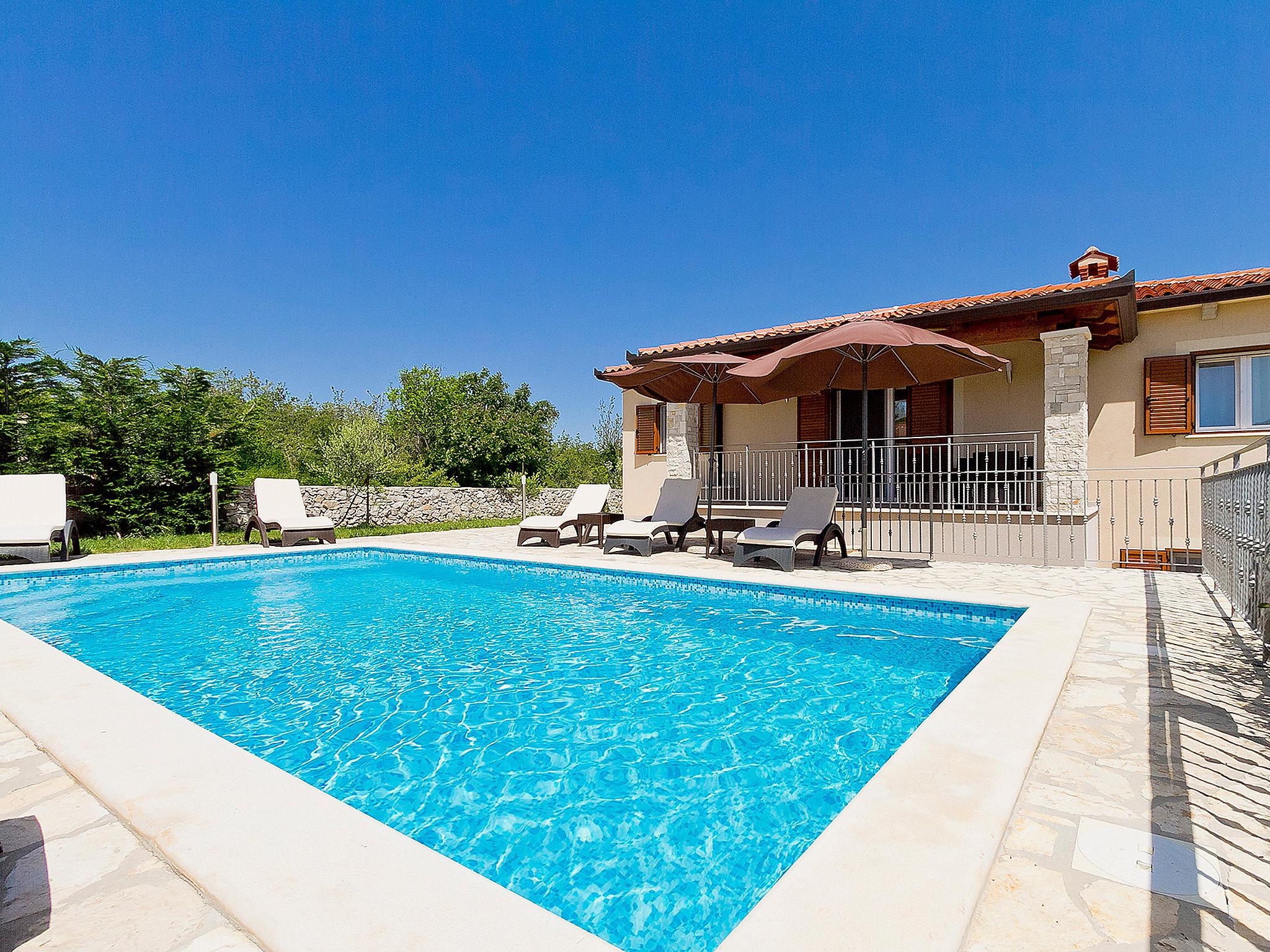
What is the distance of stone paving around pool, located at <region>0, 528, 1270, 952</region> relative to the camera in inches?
54.7

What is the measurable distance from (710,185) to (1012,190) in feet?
27.6

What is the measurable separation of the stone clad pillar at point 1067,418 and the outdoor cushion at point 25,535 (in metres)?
14.7

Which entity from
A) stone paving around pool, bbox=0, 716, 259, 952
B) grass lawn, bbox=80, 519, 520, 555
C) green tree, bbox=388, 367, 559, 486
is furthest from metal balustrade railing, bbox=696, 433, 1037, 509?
green tree, bbox=388, 367, 559, 486

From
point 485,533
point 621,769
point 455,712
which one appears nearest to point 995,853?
point 621,769

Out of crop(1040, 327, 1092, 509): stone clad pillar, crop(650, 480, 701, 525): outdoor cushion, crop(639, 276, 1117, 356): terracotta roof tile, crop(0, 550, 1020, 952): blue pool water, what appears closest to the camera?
crop(0, 550, 1020, 952): blue pool water

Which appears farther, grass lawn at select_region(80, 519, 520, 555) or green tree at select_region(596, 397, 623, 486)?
green tree at select_region(596, 397, 623, 486)

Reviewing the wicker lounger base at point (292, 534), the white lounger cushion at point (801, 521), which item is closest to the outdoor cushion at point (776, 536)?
the white lounger cushion at point (801, 521)

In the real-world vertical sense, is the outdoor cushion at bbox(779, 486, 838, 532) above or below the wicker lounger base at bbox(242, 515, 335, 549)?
above

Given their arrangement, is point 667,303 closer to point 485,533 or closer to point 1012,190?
point 1012,190

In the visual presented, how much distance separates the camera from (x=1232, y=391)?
9180mm

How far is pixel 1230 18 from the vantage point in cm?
1106

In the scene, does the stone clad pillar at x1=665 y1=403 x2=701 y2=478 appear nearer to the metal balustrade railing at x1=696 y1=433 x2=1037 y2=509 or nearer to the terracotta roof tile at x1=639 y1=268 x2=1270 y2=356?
the metal balustrade railing at x1=696 y1=433 x2=1037 y2=509

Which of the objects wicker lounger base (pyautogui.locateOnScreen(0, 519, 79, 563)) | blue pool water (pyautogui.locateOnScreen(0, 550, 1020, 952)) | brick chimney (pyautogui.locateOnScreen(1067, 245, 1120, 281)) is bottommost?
blue pool water (pyautogui.locateOnScreen(0, 550, 1020, 952))

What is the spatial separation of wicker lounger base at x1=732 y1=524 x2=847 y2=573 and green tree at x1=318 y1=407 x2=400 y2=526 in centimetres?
1121
